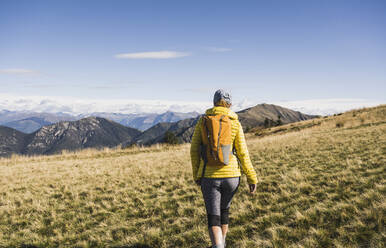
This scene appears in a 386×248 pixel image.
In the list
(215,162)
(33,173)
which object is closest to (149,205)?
(215,162)

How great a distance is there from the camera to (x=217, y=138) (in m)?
4.00

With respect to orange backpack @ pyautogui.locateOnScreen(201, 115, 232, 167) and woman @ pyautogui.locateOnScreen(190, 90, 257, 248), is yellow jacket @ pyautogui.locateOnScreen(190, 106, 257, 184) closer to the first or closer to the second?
woman @ pyautogui.locateOnScreen(190, 90, 257, 248)

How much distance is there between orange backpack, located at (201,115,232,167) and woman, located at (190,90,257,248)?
0.19ft

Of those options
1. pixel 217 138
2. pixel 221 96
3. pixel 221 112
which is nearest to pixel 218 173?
pixel 217 138

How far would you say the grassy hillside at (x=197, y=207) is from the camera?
5176 mm

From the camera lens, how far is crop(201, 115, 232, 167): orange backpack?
4008 millimetres

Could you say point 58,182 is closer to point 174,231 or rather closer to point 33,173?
point 33,173

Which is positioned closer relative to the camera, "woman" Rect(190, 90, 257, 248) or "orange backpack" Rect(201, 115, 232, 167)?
"orange backpack" Rect(201, 115, 232, 167)

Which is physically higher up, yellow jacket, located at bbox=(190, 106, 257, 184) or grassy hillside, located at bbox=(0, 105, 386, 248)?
yellow jacket, located at bbox=(190, 106, 257, 184)

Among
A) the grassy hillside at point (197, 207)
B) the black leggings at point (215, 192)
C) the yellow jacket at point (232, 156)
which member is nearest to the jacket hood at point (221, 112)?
the yellow jacket at point (232, 156)

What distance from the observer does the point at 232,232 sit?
5.70 meters

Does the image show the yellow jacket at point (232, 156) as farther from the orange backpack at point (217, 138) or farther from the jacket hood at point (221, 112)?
the orange backpack at point (217, 138)

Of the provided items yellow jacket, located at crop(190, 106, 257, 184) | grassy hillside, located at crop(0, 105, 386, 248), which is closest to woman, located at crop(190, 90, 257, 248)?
yellow jacket, located at crop(190, 106, 257, 184)

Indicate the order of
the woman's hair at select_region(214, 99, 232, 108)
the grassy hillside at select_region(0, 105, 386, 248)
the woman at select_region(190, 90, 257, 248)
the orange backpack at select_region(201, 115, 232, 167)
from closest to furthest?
the orange backpack at select_region(201, 115, 232, 167), the woman at select_region(190, 90, 257, 248), the woman's hair at select_region(214, 99, 232, 108), the grassy hillside at select_region(0, 105, 386, 248)
